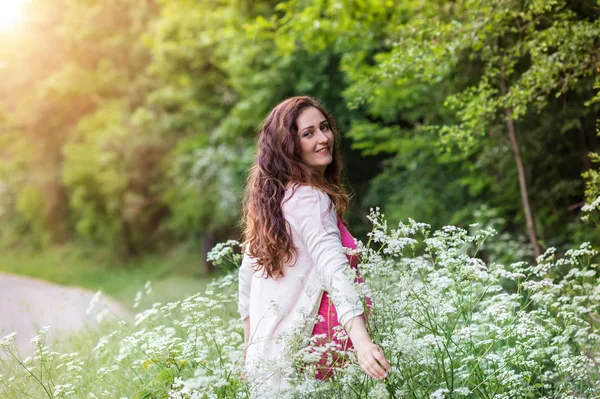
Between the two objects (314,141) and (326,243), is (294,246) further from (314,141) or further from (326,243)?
(314,141)

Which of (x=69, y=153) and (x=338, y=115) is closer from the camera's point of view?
(x=338, y=115)

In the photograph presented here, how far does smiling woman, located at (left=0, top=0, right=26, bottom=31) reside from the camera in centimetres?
2334

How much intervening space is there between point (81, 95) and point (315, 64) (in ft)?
43.4

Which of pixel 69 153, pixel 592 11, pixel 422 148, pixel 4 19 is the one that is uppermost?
pixel 4 19

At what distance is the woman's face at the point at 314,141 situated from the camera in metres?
3.10

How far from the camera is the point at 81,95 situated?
2314 cm

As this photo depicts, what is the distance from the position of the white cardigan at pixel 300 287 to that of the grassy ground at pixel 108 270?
1146cm

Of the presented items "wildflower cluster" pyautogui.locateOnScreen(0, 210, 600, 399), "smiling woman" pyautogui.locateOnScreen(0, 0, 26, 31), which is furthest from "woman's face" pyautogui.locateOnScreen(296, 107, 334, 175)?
"smiling woman" pyautogui.locateOnScreen(0, 0, 26, 31)

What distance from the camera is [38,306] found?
12.4 metres

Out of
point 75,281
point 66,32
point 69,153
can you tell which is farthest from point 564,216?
point 66,32

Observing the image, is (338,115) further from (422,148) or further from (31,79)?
(31,79)

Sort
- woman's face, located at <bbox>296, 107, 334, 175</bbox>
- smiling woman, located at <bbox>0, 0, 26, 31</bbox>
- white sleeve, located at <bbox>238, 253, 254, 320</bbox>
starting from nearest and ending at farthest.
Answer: woman's face, located at <bbox>296, 107, 334, 175</bbox> → white sleeve, located at <bbox>238, 253, 254, 320</bbox> → smiling woman, located at <bbox>0, 0, 26, 31</bbox>

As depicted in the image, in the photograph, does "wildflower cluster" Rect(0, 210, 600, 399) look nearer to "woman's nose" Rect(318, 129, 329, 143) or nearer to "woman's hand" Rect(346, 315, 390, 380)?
"woman's hand" Rect(346, 315, 390, 380)

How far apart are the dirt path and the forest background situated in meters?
3.19
